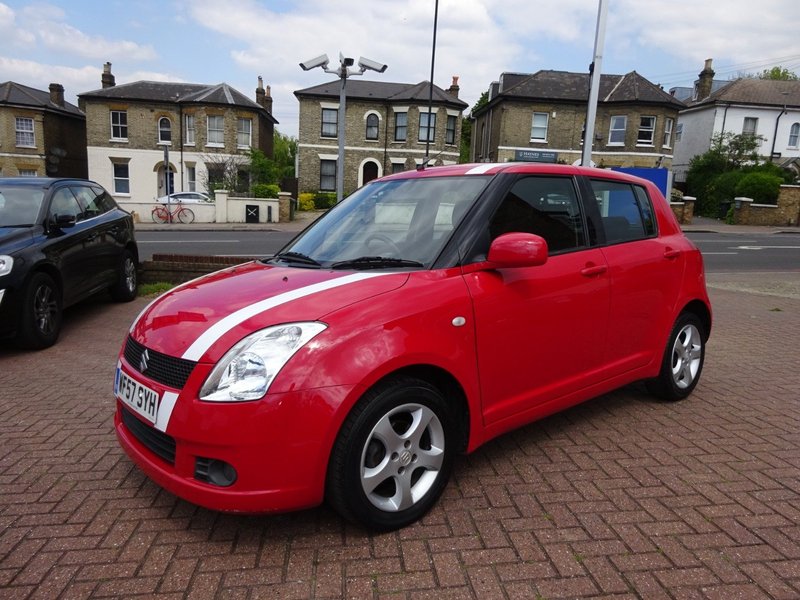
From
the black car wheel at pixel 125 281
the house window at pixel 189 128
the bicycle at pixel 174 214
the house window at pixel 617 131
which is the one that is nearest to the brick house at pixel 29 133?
the house window at pixel 189 128

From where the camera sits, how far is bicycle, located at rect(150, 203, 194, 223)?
1094 inches

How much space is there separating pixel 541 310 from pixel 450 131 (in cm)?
3561

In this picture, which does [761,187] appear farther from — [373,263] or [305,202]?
[373,263]

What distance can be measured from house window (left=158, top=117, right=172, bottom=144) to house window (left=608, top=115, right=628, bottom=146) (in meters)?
28.4

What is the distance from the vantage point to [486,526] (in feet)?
8.89

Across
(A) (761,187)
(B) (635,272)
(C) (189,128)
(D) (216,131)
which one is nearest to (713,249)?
(A) (761,187)

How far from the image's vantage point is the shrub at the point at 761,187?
3180cm

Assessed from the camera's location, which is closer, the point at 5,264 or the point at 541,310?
the point at 541,310

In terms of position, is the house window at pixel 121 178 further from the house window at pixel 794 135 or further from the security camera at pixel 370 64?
the house window at pixel 794 135

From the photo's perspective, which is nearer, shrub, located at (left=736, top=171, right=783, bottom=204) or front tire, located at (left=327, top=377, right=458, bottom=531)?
front tire, located at (left=327, top=377, right=458, bottom=531)

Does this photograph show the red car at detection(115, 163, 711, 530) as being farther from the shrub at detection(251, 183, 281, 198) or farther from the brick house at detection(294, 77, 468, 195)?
the brick house at detection(294, 77, 468, 195)

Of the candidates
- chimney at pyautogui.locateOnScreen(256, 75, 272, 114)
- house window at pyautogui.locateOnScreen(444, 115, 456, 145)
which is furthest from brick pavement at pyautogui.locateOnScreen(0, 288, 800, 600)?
chimney at pyautogui.locateOnScreen(256, 75, 272, 114)

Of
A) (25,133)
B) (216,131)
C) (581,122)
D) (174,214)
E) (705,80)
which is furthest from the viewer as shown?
(705,80)

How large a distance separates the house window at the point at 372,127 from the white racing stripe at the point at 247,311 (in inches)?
1417
